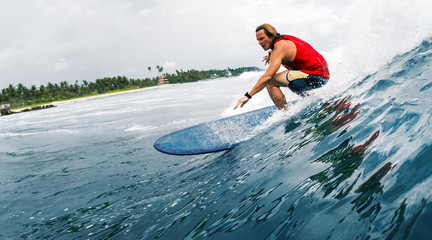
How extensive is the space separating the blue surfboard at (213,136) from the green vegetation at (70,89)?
95.7 metres

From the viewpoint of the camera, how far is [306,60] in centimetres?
441

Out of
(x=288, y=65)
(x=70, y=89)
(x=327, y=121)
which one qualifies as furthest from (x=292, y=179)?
(x=70, y=89)

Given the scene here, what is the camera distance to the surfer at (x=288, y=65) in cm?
399

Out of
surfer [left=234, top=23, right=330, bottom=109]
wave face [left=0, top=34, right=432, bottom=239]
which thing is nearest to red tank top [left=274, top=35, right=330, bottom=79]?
surfer [left=234, top=23, right=330, bottom=109]

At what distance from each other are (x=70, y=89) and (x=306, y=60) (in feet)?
373

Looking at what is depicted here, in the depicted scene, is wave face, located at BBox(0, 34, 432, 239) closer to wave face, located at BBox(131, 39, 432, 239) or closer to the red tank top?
Answer: wave face, located at BBox(131, 39, 432, 239)

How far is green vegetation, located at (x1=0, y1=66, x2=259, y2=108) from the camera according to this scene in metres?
82.6

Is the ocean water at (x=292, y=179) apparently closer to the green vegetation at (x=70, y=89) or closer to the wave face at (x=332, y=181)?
the wave face at (x=332, y=181)

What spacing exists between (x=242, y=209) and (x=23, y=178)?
4859 mm

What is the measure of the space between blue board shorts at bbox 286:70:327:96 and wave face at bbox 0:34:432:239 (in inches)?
14.8

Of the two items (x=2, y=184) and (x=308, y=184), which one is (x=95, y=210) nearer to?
(x=308, y=184)

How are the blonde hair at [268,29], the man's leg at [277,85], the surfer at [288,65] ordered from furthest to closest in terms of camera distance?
1. the man's leg at [277,85]
2. the blonde hair at [268,29]
3. the surfer at [288,65]

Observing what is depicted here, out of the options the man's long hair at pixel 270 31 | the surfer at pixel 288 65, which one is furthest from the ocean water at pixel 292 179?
the man's long hair at pixel 270 31

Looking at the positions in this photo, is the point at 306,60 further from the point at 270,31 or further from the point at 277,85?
the point at 270,31
